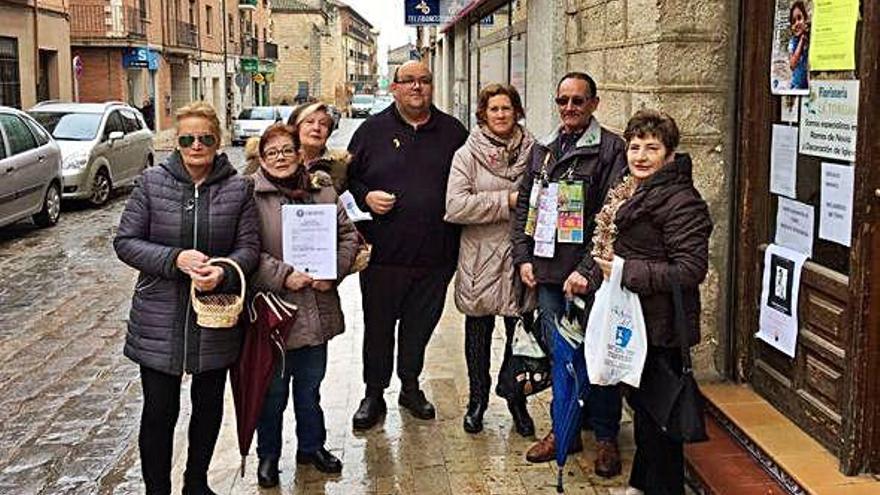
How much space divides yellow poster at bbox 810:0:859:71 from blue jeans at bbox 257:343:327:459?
243cm

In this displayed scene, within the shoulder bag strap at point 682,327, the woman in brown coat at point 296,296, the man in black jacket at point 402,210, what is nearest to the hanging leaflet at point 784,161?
the shoulder bag strap at point 682,327

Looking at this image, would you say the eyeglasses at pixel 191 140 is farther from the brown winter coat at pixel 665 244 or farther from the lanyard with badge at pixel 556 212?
the brown winter coat at pixel 665 244

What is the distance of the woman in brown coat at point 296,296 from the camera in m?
4.18

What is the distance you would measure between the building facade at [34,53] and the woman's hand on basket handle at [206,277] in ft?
73.1

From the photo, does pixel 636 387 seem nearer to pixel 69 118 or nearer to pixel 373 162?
pixel 373 162

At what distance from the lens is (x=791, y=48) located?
14.0ft

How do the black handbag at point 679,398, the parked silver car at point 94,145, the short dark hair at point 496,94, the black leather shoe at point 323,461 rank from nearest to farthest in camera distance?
the black handbag at point 679,398, the black leather shoe at point 323,461, the short dark hair at point 496,94, the parked silver car at point 94,145

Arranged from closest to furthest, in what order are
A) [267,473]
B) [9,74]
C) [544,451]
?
[267,473]
[544,451]
[9,74]

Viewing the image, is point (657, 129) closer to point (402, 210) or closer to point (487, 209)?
point (487, 209)

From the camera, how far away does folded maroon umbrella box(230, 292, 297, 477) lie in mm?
4082

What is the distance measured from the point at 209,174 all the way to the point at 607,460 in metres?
2.19

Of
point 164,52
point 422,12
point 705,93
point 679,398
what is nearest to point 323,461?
point 679,398

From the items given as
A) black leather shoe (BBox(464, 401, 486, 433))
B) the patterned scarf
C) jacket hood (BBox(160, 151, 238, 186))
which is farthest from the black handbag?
jacket hood (BBox(160, 151, 238, 186))

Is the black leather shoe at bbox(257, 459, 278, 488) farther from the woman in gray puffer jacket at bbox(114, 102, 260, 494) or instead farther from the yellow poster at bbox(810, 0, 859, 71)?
the yellow poster at bbox(810, 0, 859, 71)
